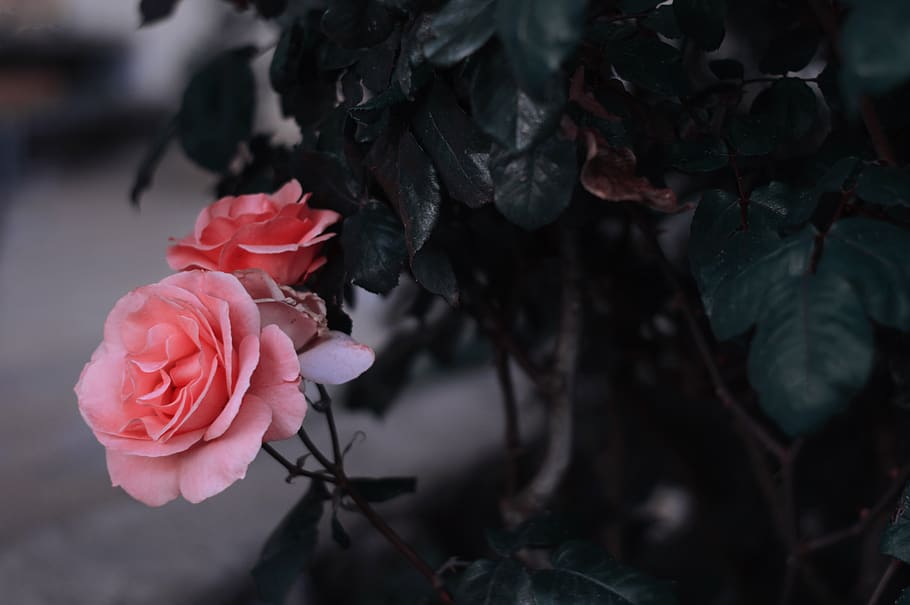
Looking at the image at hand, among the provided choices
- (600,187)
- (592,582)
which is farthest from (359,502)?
(600,187)

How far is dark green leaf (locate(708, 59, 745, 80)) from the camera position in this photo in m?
0.57

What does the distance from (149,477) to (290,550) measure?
240mm

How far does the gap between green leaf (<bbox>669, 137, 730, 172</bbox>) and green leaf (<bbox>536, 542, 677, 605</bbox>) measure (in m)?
0.25

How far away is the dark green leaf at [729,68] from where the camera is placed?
567 millimetres

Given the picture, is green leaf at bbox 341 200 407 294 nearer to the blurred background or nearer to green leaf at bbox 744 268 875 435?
green leaf at bbox 744 268 875 435

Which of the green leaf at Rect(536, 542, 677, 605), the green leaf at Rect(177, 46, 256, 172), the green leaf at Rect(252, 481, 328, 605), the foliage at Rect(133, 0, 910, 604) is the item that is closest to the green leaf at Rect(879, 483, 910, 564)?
the foliage at Rect(133, 0, 910, 604)

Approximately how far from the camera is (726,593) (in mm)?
1273

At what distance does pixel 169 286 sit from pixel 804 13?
1.57 ft

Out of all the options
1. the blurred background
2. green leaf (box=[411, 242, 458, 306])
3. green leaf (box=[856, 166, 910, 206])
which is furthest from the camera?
the blurred background

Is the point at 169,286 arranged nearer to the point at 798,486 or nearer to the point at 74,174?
the point at 798,486

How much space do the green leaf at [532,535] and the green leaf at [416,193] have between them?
0.23 meters

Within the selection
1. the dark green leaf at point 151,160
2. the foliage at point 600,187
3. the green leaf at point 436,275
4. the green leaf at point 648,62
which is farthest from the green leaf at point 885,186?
the dark green leaf at point 151,160

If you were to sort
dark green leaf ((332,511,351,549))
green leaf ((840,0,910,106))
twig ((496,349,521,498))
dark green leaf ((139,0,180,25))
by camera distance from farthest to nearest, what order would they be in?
twig ((496,349,521,498)), dark green leaf ((139,0,180,25)), dark green leaf ((332,511,351,549)), green leaf ((840,0,910,106))

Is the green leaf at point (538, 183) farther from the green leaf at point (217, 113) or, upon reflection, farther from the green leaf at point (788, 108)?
the green leaf at point (217, 113)
